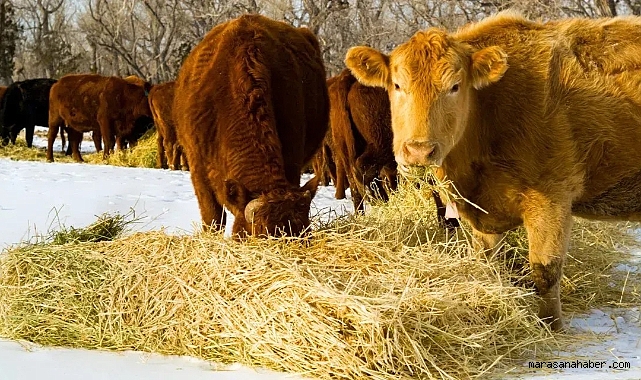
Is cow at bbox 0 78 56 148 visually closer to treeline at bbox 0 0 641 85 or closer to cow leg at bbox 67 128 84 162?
cow leg at bbox 67 128 84 162

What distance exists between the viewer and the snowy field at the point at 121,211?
357 centimetres

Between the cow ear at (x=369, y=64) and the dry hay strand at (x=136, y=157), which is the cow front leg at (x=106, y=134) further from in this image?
the cow ear at (x=369, y=64)

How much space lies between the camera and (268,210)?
4473 mm

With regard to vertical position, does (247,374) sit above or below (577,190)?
below

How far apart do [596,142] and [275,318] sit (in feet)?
8.29

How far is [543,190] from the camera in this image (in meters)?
4.57

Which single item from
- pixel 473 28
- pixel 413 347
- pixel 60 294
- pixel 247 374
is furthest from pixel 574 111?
pixel 60 294

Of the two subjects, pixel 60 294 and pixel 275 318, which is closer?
pixel 275 318

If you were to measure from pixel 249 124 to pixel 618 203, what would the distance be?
264 centimetres

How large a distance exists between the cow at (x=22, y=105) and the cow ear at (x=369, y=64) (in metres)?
19.3

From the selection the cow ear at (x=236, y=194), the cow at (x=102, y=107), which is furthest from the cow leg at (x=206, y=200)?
the cow at (x=102, y=107)

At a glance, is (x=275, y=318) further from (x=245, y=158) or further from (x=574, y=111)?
(x=574, y=111)

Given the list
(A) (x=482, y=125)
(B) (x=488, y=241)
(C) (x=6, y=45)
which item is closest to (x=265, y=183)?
(A) (x=482, y=125)

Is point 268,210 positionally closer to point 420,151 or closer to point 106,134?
point 420,151
